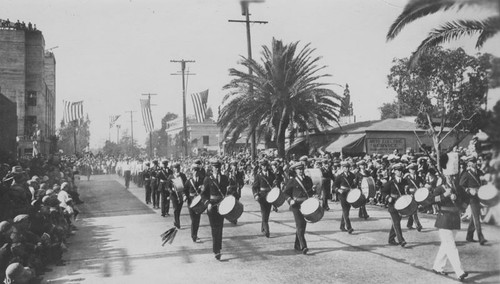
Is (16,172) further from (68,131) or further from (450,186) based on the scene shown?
(68,131)

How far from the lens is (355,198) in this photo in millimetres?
11117

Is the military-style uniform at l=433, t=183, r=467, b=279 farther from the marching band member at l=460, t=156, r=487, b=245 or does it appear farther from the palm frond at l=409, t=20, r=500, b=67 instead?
the palm frond at l=409, t=20, r=500, b=67

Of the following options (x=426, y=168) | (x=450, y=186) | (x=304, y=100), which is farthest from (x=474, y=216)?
(x=304, y=100)

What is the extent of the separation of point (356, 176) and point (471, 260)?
18.3 feet

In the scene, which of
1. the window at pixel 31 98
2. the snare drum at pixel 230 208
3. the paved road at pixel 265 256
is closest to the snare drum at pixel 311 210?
the paved road at pixel 265 256

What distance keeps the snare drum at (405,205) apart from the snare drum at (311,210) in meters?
1.61

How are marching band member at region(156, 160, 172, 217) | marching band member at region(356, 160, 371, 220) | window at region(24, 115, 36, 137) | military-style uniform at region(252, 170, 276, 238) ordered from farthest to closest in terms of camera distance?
window at region(24, 115, 36, 137), marching band member at region(156, 160, 172, 217), marching band member at region(356, 160, 371, 220), military-style uniform at region(252, 170, 276, 238)

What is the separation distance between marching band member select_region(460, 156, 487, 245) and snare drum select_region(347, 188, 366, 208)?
216 centimetres

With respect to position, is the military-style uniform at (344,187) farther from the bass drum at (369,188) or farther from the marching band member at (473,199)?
the marching band member at (473,199)

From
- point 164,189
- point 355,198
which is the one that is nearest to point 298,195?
point 355,198

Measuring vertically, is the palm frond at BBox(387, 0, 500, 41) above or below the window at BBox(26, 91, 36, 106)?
below

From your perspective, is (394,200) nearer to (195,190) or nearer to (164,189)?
(195,190)

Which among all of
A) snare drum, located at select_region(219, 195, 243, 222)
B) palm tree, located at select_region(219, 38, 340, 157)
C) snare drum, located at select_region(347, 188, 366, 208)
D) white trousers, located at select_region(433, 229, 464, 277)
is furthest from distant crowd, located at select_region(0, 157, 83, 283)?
palm tree, located at select_region(219, 38, 340, 157)

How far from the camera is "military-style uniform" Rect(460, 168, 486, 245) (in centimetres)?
975
